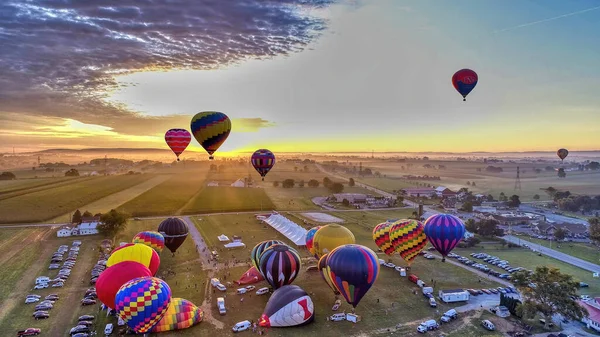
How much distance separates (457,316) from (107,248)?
3056 cm

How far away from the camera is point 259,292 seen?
2583cm

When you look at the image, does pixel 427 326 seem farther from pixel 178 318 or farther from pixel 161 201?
pixel 161 201

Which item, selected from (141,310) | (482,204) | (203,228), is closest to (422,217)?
(482,204)

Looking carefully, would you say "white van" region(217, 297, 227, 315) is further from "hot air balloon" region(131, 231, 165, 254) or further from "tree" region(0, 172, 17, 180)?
"tree" region(0, 172, 17, 180)

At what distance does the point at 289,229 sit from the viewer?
41.7 m

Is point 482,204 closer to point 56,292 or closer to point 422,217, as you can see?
point 422,217

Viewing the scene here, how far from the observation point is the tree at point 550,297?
21.7m

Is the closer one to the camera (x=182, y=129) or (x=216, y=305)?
(x=216, y=305)

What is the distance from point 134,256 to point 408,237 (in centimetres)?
1956

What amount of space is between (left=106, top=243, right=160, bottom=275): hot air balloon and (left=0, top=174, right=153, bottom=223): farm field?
3198cm

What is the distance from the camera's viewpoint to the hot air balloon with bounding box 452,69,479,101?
35.3 meters

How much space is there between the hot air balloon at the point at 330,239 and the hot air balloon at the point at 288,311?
7110 millimetres

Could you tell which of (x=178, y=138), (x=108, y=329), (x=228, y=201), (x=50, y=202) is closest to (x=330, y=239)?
(x=108, y=329)

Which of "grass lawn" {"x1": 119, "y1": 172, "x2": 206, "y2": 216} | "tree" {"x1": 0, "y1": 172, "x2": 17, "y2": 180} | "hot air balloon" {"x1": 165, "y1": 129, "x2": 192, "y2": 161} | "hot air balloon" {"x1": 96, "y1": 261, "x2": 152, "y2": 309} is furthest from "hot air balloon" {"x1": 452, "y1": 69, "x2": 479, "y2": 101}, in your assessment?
"tree" {"x1": 0, "y1": 172, "x2": 17, "y2": 180}
